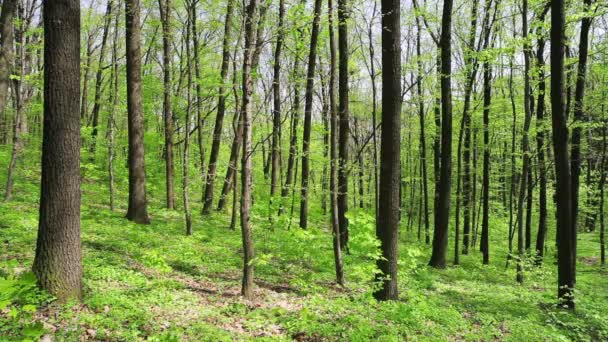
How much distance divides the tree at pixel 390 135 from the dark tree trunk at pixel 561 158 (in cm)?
449

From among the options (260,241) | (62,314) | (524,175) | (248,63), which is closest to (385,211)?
(248,63)

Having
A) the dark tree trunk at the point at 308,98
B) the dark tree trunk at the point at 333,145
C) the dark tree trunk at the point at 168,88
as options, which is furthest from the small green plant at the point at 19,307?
the dark tree trunk at the point at 168,88

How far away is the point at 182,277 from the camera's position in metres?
8.03

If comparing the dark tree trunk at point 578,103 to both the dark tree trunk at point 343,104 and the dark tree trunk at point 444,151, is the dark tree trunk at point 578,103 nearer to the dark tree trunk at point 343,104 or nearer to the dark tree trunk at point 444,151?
the dark tree trunk at point 444,151

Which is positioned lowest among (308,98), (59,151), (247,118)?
(59,151)

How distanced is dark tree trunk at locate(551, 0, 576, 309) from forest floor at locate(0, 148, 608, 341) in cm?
91

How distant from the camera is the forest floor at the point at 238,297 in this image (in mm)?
5125

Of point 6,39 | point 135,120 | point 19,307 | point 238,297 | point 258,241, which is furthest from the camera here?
point 258,241

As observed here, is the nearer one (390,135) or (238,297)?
(238,297)

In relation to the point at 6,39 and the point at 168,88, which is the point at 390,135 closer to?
the point at 168,88

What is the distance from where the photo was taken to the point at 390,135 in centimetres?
733

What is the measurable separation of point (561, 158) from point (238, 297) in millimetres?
8458

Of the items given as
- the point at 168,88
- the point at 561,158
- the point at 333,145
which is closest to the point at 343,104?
the point at 333,145

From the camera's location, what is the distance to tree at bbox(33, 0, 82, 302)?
504 centimetres
